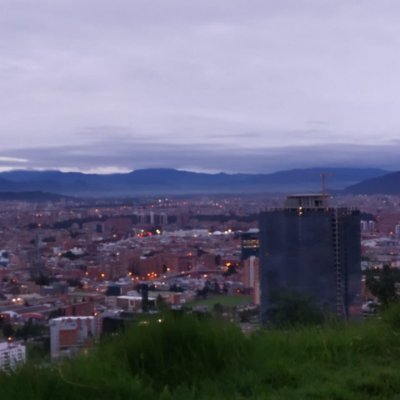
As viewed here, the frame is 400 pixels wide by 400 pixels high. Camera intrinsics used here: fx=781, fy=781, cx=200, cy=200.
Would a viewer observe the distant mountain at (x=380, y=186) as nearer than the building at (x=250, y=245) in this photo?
No

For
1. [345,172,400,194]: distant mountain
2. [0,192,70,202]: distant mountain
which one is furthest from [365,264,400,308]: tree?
[0,192,70,202]: distant mountain

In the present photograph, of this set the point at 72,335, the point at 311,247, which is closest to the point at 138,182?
the point at 311,247

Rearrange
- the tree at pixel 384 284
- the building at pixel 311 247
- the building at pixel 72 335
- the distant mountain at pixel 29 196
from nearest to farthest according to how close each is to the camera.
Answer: the building at pixel 72 335, the tree at pixel 384 284, the building at pixel 311 247, the distant mountain at pixel 29 196

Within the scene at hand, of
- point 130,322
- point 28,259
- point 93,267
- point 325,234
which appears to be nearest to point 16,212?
point 28,259

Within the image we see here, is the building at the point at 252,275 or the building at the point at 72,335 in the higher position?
the building at the point at 72,335

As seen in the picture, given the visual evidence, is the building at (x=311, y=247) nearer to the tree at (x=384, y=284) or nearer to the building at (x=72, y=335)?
the tree at (x=384, y=284)

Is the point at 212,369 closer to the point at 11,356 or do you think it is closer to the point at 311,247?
the point at 11,356

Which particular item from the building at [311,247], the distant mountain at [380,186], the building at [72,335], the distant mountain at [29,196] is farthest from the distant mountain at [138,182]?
the building at [72,335]
